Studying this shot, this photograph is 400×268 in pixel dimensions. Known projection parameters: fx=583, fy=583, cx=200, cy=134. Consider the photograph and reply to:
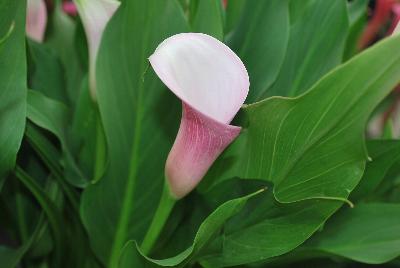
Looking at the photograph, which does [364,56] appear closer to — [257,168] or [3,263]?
[257,168]

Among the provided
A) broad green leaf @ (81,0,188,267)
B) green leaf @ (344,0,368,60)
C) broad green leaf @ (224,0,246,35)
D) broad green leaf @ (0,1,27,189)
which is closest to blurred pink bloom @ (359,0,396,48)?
green leaf @ (344,0,368,60)

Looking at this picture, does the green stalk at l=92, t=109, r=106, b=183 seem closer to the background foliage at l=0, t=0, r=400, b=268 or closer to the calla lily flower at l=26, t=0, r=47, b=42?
the background foliage at l=0, t=0, r=400, b=268

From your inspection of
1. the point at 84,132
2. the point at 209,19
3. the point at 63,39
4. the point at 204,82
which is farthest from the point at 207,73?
the point at 63,39

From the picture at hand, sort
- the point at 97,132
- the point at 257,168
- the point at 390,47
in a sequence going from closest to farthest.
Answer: the point at 390,47 < the point at 257,168 < the point at 97,132

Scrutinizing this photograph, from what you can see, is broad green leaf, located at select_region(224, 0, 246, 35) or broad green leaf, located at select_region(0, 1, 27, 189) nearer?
broad green leaf, located at select_region(0, 1, 27, 189)

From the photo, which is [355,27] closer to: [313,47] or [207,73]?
[313,47]

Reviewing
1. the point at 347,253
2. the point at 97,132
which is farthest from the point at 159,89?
the point at 347,253
